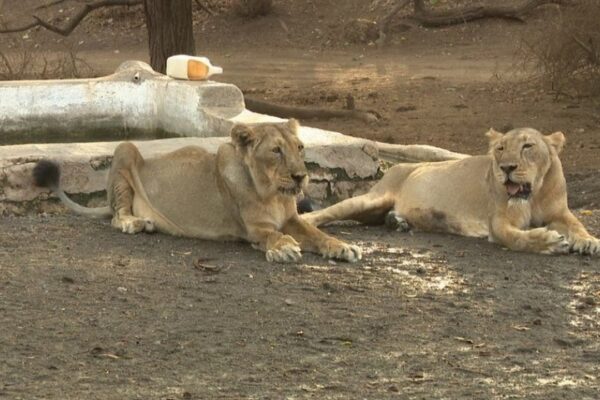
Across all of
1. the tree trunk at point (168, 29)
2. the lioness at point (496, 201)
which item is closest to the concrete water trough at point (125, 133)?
the lioness at point (496, 201)

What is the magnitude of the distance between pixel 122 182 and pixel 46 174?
20.4 inches

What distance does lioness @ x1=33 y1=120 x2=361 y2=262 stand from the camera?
23.5ft

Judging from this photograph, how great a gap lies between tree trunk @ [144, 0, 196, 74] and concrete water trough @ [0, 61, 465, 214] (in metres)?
2.14

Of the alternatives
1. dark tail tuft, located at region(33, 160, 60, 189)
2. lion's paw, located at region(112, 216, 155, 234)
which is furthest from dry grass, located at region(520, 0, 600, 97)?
lion's paw, located at region(112, 216, 155, 234)

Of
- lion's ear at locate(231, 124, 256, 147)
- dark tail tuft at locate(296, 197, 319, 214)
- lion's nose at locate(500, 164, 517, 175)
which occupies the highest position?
lion's ear at locate(231, 124, 256, 147)

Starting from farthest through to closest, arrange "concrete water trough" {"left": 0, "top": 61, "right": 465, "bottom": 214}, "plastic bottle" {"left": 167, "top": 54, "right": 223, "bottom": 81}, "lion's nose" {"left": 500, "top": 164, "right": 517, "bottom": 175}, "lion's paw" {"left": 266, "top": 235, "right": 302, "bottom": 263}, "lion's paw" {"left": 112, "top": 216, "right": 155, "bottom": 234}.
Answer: "plastic bottle" {"left": 167, "top": 54, "right": 223, "bottom": 81}
"concrete water trough" {"left": 0, "top": 61, "right": 465, "bottom": 214}
"lion's paw" {"left": 112, "top": 216, "right": 155, "bottom": 234}
"lion's nose" {"left": 500, "top": 164, "right": 517, "bottom": 175}
"lion's paw" {"left": 266, "top": 235, "right": 302, "bottom": 263}

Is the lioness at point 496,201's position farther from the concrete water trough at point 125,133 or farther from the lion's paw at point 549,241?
the concrete water trough at point 125,133

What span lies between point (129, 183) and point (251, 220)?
1.06 metres

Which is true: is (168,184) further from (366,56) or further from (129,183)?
(366,56)

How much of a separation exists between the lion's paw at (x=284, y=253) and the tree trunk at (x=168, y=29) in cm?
660

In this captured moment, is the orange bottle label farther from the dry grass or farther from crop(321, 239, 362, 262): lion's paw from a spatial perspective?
the dry grass

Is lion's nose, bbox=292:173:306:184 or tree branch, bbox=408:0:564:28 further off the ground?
lion's nose, bbox=292:173:306:184

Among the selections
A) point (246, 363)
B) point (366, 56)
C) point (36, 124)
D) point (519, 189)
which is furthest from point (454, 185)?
point (366, 56)

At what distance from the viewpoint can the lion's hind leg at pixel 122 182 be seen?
7.95m
